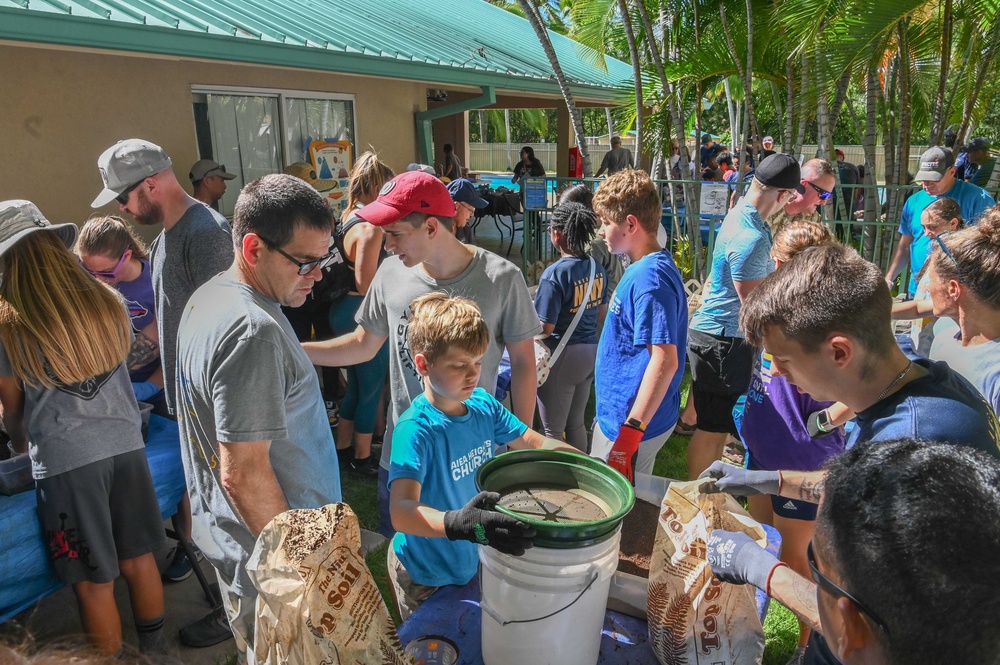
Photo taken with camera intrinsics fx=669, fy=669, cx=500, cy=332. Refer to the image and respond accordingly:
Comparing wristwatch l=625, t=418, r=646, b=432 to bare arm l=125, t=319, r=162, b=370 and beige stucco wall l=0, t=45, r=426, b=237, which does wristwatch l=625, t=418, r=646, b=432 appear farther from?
beige stucco wall l=0, t=45, r=426, b=237

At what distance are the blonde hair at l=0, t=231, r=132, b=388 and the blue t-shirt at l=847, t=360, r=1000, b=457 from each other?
2569 millimetres

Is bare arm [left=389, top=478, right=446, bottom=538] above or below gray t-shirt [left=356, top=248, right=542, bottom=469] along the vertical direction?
below

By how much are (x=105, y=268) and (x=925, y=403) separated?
3763 millimetres

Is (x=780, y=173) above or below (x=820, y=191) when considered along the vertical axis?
above

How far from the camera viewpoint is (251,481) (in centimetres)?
187

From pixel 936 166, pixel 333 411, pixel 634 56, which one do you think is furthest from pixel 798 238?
pixel 634 56

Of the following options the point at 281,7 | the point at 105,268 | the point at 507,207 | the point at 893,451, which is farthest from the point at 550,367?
the point at 507,207

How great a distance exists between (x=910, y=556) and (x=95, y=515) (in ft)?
8.94

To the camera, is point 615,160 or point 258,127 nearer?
point 258,127

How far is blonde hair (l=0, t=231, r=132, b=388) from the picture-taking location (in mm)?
2346

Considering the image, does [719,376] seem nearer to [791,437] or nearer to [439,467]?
[791,437]

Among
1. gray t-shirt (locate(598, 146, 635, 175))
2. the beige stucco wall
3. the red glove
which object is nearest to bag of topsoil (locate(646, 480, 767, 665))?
the red glove

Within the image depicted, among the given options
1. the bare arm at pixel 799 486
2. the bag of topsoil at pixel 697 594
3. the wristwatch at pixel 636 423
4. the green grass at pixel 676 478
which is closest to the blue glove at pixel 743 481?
the bare arm at pixel 799 486

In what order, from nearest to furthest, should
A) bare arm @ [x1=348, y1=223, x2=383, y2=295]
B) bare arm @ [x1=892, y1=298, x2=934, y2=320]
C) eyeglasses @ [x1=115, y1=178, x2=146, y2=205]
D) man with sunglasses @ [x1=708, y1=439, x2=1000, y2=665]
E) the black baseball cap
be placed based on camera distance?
man with sunglasses @ [x1=708, y1=439, x2=1000, y2=665], eyeglasses @ [x1=115, y1=178, x2=146, y2=205], the black baseball cap, bare arm @ [x1=892, y1=298, x2=934, y2=320], bare arm @ [x1=348, y1=223, x2=383, y2=295]
